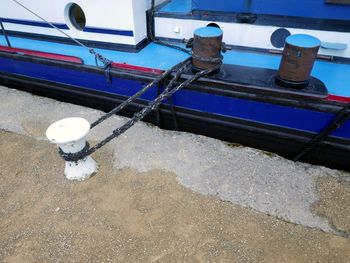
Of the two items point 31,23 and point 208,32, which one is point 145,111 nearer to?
point 208,32

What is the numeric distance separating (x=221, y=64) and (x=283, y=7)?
914 mm

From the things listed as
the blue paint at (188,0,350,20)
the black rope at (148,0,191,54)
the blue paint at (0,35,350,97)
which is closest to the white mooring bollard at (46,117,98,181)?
the blue paint at (0,35,350,97)

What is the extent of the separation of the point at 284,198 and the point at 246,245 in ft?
2.12

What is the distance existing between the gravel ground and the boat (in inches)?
6.3

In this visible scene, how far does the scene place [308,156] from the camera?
10.3 ft

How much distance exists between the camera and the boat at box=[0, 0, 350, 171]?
2855 mm

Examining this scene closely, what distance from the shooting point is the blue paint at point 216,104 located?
9.31 ft

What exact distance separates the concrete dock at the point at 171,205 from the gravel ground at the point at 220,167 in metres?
0.01

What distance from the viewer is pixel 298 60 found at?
2.56m

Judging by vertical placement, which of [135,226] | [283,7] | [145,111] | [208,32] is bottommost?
[135,226]

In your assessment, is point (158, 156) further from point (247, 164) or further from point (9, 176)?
point (9, 176)

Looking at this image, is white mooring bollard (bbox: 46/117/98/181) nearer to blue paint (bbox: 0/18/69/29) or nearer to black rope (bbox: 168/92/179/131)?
black rope (bbox: 168/92/179/131)

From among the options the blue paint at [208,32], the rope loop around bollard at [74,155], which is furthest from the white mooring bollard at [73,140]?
the blue paint at [208,32]

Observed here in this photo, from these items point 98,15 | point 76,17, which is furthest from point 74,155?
point 76,17
